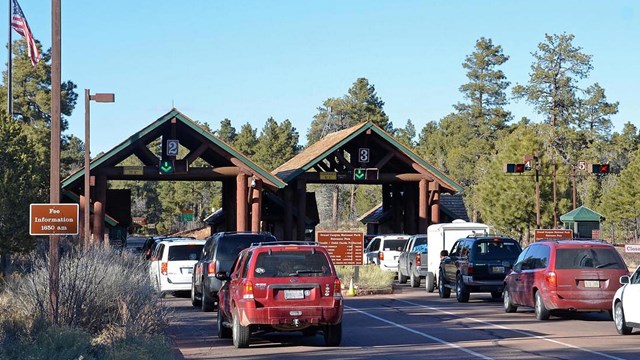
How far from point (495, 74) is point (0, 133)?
249 feet

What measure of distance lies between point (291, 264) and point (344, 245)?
55.0 feet

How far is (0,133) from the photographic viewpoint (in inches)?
1432

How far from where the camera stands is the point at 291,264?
17328mm

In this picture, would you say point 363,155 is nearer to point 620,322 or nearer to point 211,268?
point 211,268

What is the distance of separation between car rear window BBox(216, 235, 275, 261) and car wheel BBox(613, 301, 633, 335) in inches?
344

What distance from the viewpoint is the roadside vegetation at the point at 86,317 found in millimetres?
13828

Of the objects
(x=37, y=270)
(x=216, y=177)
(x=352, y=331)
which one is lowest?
(x=352, y=331)

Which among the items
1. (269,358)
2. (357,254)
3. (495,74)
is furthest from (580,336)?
(495,74)

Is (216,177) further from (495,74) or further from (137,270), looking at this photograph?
(495,74)

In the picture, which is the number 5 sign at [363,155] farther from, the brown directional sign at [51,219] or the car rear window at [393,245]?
the brown directional sign at [51,219]

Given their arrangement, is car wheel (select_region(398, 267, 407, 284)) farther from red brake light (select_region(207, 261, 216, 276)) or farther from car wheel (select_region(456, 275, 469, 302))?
red brake light (select_region(207, 261, 216, 276))

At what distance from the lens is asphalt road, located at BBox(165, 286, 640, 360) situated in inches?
643

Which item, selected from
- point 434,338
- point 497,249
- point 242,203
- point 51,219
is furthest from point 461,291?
point 242,203

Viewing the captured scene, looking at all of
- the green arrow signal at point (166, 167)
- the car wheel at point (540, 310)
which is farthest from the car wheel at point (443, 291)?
the green arrow signal at point (166, 167)
